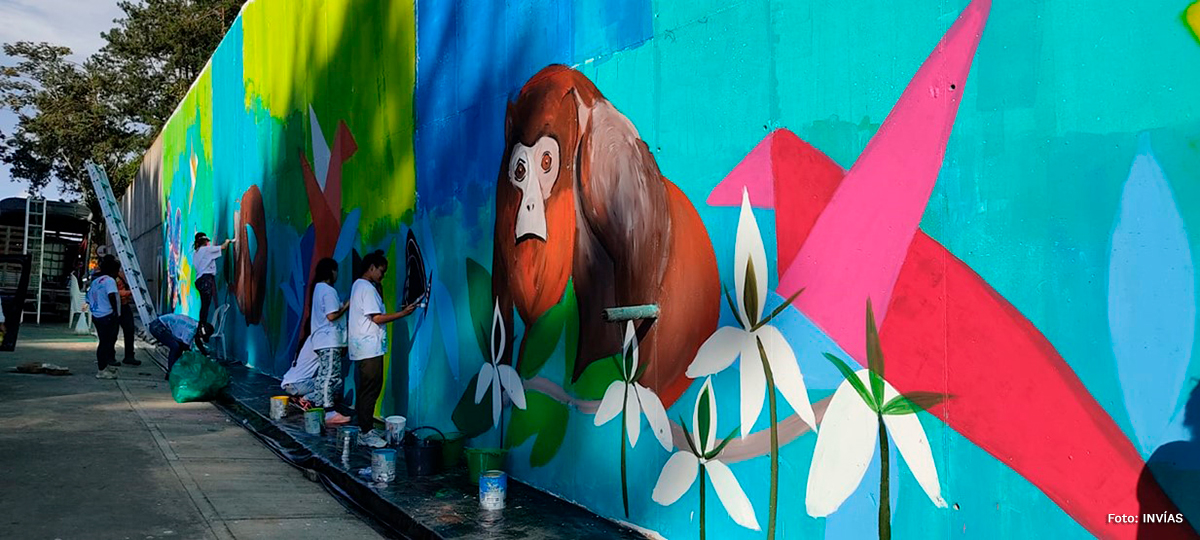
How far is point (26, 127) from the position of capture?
5550cm

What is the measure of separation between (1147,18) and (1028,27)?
417 millimetres

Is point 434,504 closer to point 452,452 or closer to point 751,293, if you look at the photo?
point 452,452

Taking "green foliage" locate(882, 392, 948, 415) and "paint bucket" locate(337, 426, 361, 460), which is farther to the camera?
"paint bucket" locate(337, 426, 361, 460)

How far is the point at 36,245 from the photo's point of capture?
90.3 ft

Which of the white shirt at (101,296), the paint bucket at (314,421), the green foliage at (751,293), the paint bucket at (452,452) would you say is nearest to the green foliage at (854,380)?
the green foliage at (751,293)

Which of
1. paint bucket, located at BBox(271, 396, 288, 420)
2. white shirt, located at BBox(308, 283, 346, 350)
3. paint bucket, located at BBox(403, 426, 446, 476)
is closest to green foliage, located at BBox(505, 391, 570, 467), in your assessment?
paint bucket, located at BBox(403, 426, 446, 476)

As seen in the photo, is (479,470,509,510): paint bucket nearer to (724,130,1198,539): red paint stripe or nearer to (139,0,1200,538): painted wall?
(139,0,1200,538): painted wall

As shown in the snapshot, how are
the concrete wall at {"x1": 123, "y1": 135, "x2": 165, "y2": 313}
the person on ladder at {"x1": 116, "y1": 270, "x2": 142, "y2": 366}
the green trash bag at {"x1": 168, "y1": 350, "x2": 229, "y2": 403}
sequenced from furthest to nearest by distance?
the concrete wall at {"x1": 123, "y1": 135, "x2": 165, "y2": 313}, the person on ladder at {"x1": 116, "y1": 270, "x2": 142, "y2": 366}, the green trash bag at {"x1": 168, "y1": 350, "x2": 229, "y2": 403}

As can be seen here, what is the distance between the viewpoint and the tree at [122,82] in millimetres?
50938

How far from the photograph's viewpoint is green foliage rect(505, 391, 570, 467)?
659cm

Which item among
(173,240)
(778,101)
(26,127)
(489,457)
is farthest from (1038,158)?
(26,127)

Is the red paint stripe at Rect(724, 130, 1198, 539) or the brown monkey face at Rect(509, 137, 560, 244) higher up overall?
the brown monkey face at Rect(509, 137, 560, 244)

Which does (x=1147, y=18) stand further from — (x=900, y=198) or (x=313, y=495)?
(x=313, y=495)

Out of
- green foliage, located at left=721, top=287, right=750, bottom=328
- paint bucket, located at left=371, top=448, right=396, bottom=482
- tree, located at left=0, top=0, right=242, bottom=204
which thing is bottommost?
paint bucket, located at left=371, top=448, right=396, bottom=482
